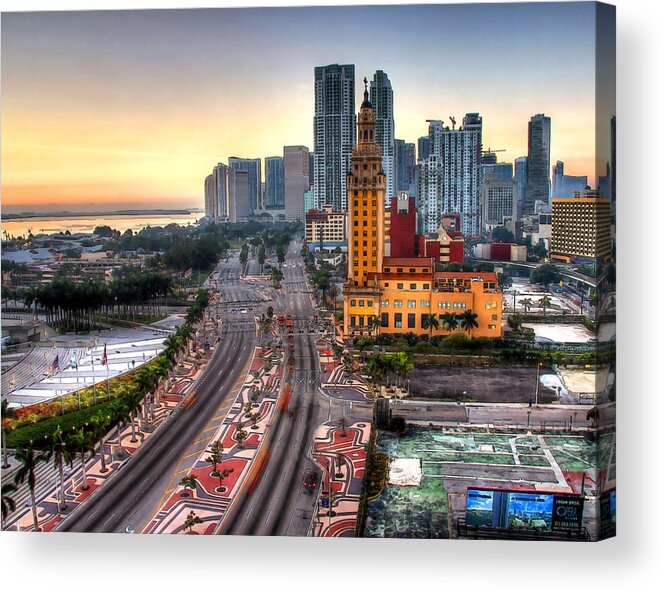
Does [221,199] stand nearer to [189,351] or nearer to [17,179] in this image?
[189,351]

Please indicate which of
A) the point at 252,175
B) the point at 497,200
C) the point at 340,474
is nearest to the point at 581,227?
the point at 340,474

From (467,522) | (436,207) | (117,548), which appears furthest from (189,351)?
(436,207)

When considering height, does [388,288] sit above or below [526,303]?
above

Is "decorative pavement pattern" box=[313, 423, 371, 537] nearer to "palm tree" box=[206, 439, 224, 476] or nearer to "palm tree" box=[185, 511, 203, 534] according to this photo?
"palm tree" box=[206, 439, 224, 476]

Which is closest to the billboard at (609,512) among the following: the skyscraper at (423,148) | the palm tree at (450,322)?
the palm tree at (450,322)

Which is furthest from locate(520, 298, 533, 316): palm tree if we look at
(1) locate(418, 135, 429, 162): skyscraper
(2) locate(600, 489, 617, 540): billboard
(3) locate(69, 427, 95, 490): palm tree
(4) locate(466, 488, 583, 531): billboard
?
(3) locate(69, 427, 95, 490): palm tree

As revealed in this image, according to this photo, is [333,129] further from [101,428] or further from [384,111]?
[101,428]
